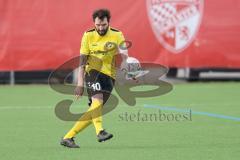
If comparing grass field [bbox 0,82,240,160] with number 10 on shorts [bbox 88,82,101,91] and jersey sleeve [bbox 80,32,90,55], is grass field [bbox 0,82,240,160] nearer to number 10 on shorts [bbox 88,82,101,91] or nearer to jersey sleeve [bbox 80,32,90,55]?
number 10 on shorts [bbox 88,82,101,91]

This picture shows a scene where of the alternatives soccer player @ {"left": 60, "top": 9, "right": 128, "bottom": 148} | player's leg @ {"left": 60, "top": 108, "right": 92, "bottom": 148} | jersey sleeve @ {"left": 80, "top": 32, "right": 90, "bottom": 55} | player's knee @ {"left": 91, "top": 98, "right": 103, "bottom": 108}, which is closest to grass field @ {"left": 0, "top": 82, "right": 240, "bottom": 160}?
player's leg @ {"left": 60, "top": 108, "right": 92, "bottom": 148}

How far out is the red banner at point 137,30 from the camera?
61.1 feet

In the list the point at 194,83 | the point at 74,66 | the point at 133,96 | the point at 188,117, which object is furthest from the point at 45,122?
the point at 194,83

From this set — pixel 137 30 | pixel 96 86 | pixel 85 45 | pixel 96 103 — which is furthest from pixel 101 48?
pixel 137 30

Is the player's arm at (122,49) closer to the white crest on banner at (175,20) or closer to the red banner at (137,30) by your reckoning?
the red banner at (137,30)

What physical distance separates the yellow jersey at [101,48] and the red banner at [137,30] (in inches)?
342

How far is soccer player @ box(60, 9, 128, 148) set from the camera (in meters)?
9.78

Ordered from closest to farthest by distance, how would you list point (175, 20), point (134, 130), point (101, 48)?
point (101, 48) → point (134, 130) → point (175, 20)

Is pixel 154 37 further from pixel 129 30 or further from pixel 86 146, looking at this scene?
pixel 86 146

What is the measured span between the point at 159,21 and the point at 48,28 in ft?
8.64

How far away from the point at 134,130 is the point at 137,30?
7.50 m

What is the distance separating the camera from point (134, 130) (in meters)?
11.7

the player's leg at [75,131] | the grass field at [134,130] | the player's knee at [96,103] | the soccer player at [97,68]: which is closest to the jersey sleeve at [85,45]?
the soccer player at [97,68]

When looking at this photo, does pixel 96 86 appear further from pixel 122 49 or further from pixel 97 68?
pixel 122 49
